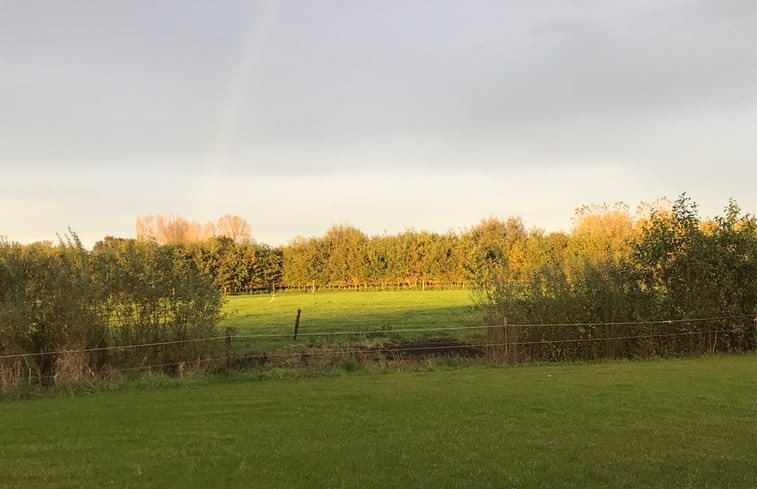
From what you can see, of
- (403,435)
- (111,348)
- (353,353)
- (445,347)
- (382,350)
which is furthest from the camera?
(445,347)

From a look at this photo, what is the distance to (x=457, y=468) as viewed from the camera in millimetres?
6000

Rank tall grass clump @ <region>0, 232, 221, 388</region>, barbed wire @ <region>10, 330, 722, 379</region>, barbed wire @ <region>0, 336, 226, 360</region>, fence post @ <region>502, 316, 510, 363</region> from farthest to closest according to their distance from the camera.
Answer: fence post @ <region>502, 316, 510, 363</region> < barbed wire @ <region>10, 330, 722, 379</region> < tall grass clump @ <region>0, 232, 221, 388</region> < barbed wire @ <region>0, 336, 226, 360</region>

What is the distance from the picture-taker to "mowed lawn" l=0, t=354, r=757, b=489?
5816 millimetres

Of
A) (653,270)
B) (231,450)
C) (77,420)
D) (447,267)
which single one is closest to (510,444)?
(231,450)

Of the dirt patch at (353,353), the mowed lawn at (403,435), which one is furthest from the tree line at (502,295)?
the mowed lawn at (403,435)

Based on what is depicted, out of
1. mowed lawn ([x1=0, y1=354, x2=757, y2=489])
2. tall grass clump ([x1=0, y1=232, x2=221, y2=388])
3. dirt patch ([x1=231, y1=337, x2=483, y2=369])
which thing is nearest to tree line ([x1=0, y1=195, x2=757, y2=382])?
tall grass clump ([x1=0, y1=232, x2=221, y2=388])

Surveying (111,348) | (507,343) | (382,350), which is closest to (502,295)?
(507,343)

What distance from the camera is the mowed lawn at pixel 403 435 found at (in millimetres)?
5816

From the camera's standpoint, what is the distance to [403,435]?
747 centimetres

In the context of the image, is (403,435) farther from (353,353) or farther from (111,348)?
(111,348)

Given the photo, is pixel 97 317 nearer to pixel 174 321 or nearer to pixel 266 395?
pixel 174 321

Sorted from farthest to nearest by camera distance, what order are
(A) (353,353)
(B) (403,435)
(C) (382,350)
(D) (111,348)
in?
(C) (382,350) < (A) (353,353) < (D) (111,348) < (B) (403,435)

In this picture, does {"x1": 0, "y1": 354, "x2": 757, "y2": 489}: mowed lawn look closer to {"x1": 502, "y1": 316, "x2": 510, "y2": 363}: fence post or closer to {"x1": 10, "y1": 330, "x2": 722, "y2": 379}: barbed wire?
{"x1": 10, "y1": 330, "x2": 722, "y2": 379}: barbed wire

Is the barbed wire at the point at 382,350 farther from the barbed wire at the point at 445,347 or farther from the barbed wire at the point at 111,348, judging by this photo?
the barbed wire at the point at 111,348
